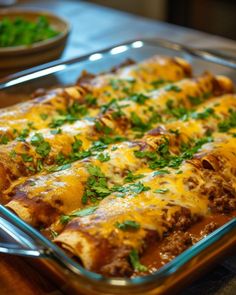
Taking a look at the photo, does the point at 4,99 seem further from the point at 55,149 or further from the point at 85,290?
the point at 85,290

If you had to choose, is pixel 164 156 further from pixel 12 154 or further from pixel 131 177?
pixel 12 154

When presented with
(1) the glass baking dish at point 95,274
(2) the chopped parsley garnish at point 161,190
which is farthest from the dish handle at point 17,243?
(2) the chopped parsley garnish at point 161,190

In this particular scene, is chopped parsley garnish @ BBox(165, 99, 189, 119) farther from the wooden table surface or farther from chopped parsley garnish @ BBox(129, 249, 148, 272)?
chopped parsley garnish @ BBox(129, 249, 148, 272)

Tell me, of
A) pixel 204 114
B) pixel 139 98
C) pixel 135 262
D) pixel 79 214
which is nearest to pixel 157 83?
pixel 139 98

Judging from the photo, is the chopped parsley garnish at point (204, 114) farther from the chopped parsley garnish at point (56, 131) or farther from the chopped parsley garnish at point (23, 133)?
the chopped parsley garnish at point (23, 133)

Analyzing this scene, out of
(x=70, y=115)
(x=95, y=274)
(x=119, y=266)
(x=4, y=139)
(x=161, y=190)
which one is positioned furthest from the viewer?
(x=70, y=115)
